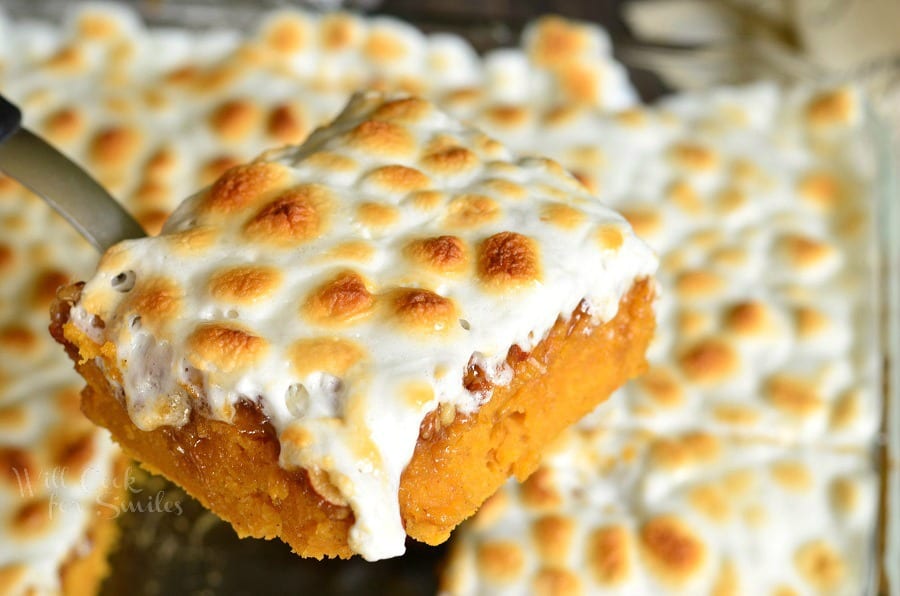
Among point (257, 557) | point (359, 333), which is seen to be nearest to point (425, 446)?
point (359, 333)

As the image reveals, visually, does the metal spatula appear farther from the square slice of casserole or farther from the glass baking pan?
the glass baking pan

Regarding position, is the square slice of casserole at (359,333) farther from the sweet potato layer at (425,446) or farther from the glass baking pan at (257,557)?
the glass baking pan at (257,557)

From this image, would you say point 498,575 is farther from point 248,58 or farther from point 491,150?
point 248,58

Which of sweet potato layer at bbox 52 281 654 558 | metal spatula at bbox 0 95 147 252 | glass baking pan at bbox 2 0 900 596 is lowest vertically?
glass baking pan at bbox 2 0 900 596

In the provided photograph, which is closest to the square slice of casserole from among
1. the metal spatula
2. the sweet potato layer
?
the sweet potato layer

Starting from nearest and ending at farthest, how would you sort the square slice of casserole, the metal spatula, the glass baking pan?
the square slice of casserole
the metal spatula
the glass baking pan

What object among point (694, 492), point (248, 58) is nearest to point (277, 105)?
point (248, 58)

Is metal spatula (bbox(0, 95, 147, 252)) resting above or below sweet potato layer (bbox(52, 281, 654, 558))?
above
